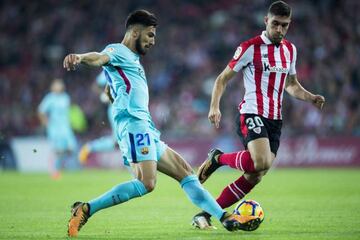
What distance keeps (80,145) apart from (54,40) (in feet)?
17.5

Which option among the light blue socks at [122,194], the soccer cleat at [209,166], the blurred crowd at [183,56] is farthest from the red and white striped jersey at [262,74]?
the blurred crowd at [183,56]

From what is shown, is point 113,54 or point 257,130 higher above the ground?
point 113,54

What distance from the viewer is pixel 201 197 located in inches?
306

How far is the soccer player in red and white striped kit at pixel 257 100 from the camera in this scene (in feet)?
27.6

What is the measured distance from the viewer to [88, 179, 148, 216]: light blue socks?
295 inches

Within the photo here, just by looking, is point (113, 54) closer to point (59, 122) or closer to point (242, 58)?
point (242, 58)

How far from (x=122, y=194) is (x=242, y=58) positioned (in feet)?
7.20

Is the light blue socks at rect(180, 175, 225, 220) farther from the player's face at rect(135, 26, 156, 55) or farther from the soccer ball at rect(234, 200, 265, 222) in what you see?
the player's face at rect(135, 26, 156, 55)

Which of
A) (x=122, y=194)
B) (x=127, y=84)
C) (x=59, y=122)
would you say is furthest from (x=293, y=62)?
(x=59, y=122)

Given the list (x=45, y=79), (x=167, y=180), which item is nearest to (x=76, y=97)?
(x=45, y=79)

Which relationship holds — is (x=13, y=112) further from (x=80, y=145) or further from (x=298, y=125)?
(x=298, y=125)

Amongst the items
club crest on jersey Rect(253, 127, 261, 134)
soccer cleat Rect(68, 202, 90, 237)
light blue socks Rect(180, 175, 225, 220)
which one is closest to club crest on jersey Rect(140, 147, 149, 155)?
light blue socks Rect(180, 175, 225, 220)

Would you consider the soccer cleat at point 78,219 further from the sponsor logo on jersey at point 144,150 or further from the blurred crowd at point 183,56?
the blurred crowd at point 183,56

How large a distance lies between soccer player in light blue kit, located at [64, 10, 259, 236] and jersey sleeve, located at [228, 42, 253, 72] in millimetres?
1238
